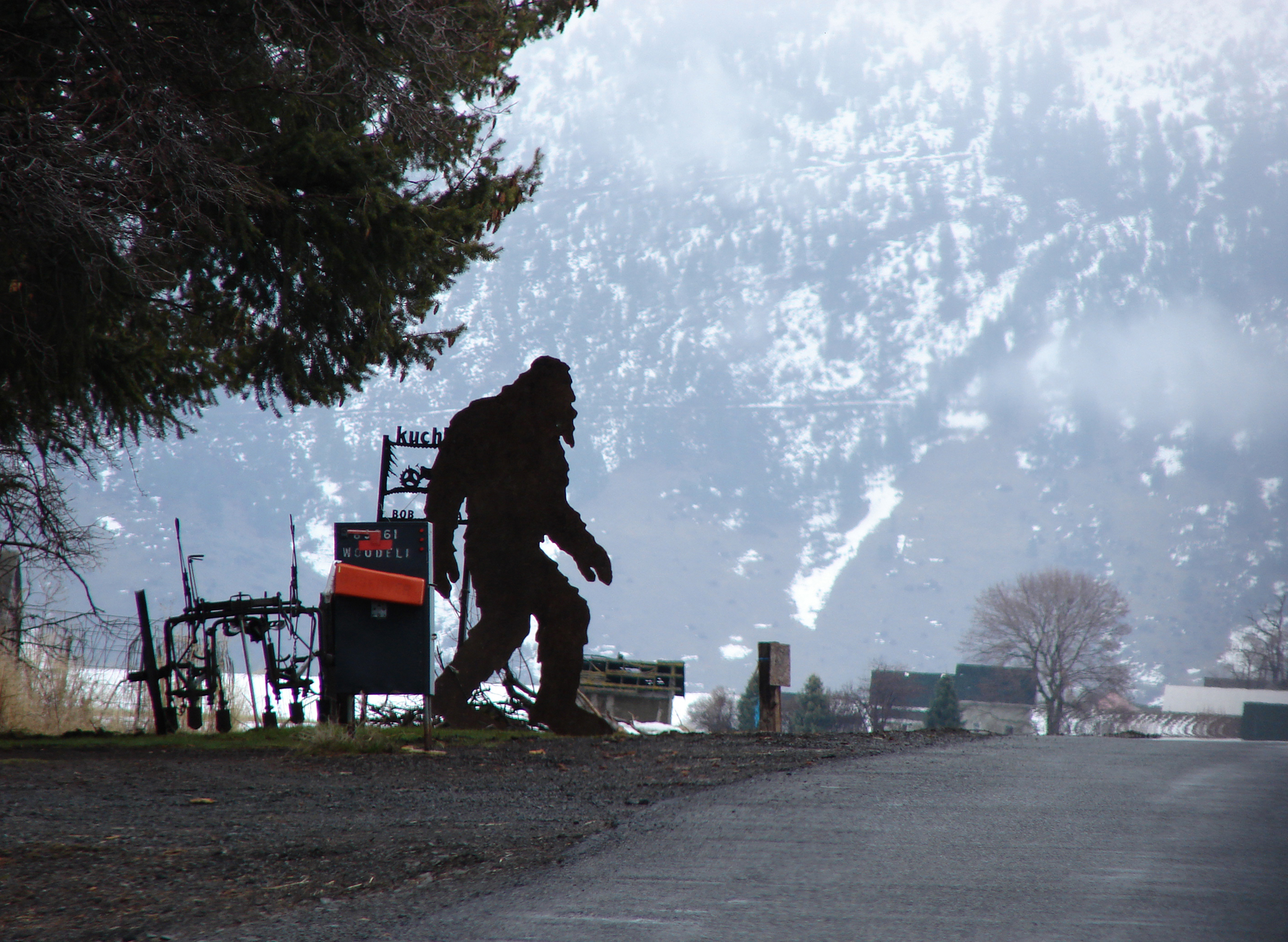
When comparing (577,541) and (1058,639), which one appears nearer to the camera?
(577,541)

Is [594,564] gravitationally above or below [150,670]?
above

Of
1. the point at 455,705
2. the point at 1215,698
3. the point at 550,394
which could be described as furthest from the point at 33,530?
the point at 1215,698

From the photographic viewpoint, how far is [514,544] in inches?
430

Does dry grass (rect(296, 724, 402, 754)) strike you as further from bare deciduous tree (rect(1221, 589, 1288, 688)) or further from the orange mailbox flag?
bare deciduous tree (rect(1221, 589, 1288, 688))

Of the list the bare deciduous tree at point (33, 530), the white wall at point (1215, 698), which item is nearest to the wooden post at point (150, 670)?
the bare deciduous tree at point (33, 530)

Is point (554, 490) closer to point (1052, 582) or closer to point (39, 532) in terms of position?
point (39, 532)

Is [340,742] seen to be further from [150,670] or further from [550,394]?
[550,394]

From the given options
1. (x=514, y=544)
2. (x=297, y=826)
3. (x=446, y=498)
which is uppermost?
(x=446, y=498)

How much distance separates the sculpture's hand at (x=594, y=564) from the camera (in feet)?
36.9

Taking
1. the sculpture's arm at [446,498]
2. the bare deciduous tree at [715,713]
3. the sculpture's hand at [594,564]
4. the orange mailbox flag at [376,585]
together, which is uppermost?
the sculpture's arm at [446,498]

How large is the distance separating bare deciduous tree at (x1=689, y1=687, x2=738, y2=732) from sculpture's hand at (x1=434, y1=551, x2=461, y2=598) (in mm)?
47325

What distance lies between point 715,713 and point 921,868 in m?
61.2

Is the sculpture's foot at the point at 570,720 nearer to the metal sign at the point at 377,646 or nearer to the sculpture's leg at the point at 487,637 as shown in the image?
the sculpture's leg at the point at 487,637

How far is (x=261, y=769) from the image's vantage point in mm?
7418
